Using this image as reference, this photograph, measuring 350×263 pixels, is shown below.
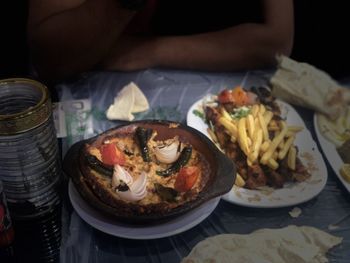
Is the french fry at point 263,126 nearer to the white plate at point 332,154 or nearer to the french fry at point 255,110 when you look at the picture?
the french fry at point 255,110

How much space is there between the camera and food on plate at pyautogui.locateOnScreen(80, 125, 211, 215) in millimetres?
980

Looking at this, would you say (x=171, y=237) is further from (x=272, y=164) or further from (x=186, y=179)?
(x=272, y=164)

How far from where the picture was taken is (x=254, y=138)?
1.24 m

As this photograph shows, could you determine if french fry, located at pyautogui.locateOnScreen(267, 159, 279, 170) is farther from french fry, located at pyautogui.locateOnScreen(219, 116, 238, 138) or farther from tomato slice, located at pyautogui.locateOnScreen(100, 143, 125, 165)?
tomato slice, located at pyautogui.locateOnScreen(100, 143, 125, 165)

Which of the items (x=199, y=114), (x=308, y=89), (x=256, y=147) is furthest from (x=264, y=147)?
(x=308, y=89)

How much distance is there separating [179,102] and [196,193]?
0.58m

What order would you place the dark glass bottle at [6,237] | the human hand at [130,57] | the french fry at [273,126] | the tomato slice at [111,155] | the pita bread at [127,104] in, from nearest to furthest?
the dark glass bottle at [6,237] < the tomato slice at [111,155] < the french fry at [273,126] < the pita bread at [127,104] < the human hand at [130,57]

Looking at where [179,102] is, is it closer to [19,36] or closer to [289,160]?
[289,160]

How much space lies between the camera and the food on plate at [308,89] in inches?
58.2

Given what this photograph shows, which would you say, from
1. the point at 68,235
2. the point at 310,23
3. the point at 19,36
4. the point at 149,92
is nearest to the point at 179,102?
the point at 149,92

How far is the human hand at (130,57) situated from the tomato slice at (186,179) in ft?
2.39

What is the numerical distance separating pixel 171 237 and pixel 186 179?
135mm

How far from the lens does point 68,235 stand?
40.0 inches

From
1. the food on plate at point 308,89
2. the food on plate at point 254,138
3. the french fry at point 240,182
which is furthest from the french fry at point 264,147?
the food on plate at point 308,89
